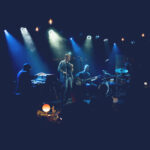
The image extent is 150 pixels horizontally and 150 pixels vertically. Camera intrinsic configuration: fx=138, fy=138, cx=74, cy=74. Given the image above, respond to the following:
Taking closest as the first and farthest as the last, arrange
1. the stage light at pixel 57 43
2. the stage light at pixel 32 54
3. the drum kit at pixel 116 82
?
the drum kit at pixel 116 82
the stage light at pixel 32 54
the stage light at pixel 57 43

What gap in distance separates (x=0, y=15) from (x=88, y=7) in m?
3.37

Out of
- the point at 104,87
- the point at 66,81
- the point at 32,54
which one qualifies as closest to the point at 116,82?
the point at 104,87

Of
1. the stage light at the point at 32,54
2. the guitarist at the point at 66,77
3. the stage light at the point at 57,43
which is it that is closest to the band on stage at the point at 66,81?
the guitarist at the point at 66,77

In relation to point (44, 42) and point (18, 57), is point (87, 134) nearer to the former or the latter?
point (18, 57)

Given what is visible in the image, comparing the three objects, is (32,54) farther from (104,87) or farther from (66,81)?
(104,87)

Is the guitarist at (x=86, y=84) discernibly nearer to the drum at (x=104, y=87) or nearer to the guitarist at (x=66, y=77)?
the drum at (x=104, y=87)

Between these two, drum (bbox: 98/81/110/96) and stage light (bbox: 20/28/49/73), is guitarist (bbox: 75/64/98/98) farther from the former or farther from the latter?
stage light (bbox: 20/28/49/73)

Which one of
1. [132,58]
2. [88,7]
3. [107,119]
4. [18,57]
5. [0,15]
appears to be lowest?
[107,119]

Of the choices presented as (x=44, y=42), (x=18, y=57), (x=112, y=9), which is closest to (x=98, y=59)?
(x=44, y=42)

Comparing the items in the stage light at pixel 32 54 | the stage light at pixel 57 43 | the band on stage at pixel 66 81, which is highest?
the stage light at pixel 57 43

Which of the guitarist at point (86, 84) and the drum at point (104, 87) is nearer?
the guitarist at point (86, 84)

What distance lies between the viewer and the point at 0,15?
5.22 meters

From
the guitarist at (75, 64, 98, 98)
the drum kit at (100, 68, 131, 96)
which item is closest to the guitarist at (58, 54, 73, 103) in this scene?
the guitarist at (75, 64, 98, 98)

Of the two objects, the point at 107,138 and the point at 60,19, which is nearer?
the point at 107,138
